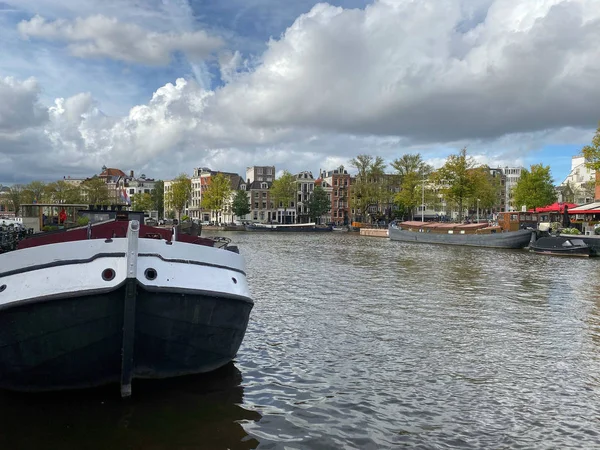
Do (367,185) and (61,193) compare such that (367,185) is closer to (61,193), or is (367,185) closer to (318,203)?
(318,203)

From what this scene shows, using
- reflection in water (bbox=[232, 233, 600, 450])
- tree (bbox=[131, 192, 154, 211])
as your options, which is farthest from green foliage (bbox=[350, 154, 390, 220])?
reflection in water (bbox=[232, 233, 600, 450])

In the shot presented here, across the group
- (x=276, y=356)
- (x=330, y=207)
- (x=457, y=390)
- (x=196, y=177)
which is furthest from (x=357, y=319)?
(x=196, y=177)

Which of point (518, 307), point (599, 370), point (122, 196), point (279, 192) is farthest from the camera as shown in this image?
point (279, 192)

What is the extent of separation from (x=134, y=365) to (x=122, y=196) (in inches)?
648

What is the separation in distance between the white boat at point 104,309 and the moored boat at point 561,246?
35590mm

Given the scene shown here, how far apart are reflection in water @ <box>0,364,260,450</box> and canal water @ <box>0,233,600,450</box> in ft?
0.08

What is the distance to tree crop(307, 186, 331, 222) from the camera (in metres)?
112

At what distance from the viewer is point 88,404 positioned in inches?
290

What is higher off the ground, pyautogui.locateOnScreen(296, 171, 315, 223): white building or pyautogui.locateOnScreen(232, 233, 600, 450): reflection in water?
pyautogui.locateOnScreen(296, 171, 315, 223): white building

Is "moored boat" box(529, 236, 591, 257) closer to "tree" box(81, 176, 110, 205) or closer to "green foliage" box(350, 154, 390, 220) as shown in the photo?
"green foliage" box(350, 154, 390, 220)

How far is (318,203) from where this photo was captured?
112 metres

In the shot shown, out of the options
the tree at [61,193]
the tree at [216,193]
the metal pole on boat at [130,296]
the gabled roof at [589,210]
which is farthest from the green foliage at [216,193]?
the metal pole on boat at [130,296]

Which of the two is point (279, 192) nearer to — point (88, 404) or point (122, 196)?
point (122, 196)

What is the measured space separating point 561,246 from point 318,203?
75.7 m
